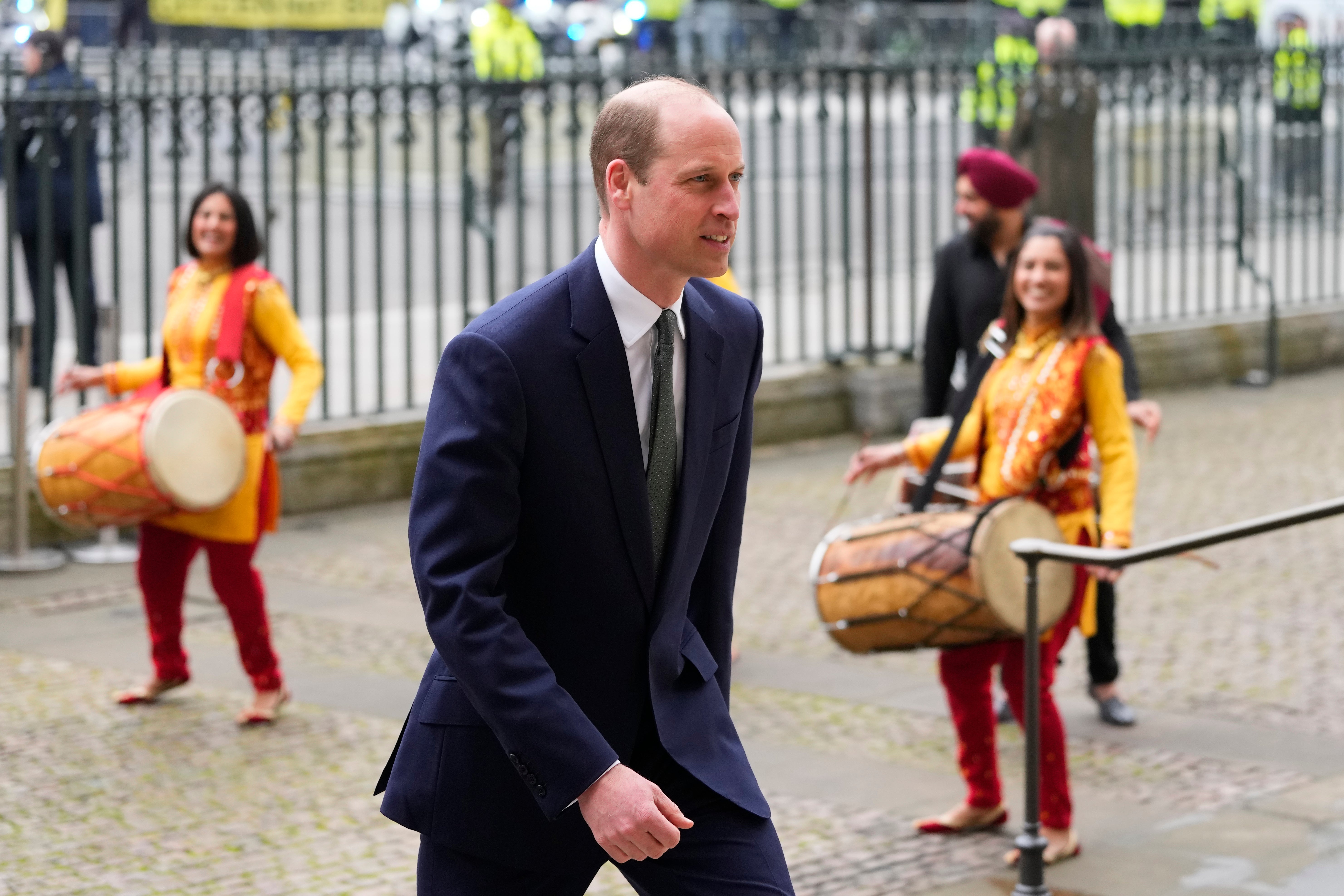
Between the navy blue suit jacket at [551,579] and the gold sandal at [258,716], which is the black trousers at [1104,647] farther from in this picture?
the navy blue suit jacket at [551,579]

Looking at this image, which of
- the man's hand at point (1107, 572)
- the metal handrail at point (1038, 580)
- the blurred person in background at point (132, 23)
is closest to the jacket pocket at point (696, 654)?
the metal handrail at point (1038, 580)

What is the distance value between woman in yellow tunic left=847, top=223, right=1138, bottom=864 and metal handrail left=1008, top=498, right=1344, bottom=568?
0.46m

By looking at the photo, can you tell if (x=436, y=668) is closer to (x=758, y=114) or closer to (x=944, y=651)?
(x=944, y=651)

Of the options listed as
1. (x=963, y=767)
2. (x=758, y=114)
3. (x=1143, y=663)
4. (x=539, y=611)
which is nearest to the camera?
(x=539, y=611)

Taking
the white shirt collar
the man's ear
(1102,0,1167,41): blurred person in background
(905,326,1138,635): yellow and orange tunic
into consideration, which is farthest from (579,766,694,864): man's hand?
(1102,0,1167,41): blurred person in background

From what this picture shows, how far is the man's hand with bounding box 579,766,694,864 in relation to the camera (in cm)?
272

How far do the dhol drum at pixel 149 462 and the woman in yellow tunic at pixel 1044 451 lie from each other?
2.02 m

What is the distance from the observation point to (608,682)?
116 inches

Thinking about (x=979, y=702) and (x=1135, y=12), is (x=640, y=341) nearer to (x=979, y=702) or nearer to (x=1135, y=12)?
(x=979, y=702)

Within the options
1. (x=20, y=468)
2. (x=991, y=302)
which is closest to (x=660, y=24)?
(x=20, y=468)

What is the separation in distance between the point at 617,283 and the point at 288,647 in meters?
4.77

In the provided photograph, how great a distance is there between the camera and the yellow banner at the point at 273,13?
9273 mm

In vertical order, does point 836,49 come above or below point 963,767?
above

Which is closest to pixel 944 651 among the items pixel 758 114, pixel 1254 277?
pixel 1254 277
